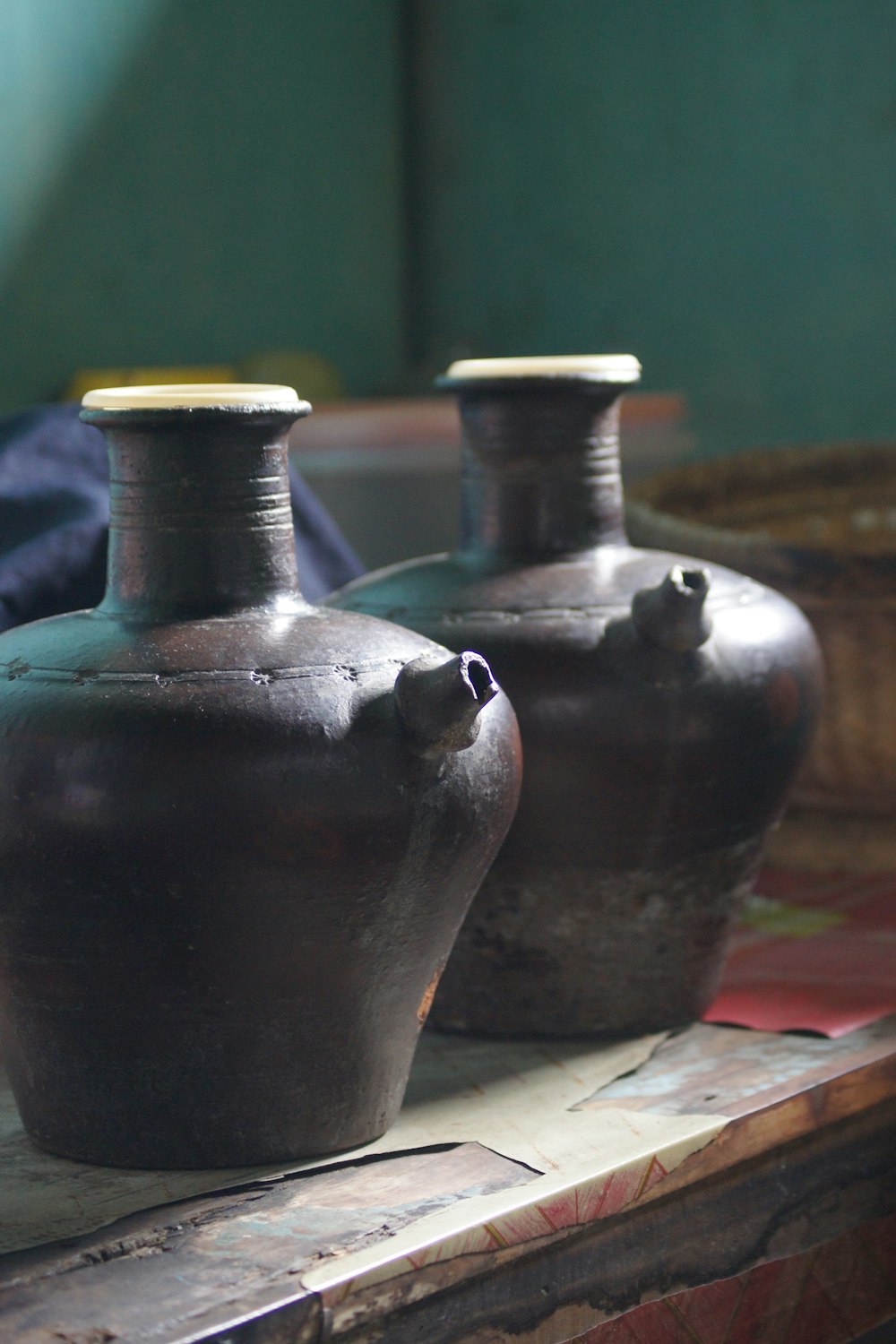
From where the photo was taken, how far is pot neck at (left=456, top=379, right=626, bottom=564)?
4.77ft

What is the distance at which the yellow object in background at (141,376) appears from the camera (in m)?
2.77

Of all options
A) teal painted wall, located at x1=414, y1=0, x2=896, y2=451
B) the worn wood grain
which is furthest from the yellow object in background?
the worn wood grain

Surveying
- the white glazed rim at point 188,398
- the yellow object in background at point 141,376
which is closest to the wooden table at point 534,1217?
the white glazed rim at point 188,398

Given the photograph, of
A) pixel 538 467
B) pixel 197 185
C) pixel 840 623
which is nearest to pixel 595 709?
pixel 538 467

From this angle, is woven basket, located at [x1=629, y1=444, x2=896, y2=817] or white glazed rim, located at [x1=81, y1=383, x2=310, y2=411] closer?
white glazed rim, located at [x1=81, y1=383, x2=310, y2=411]

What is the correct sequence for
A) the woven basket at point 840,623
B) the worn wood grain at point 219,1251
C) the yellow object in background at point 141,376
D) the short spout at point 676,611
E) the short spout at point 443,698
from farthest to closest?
the yellow object in background at point 141,376
the woven basket at point 840,623
the short spout at point 676,611
the short spout at point 443,698
the worn wood grain at point 219,1251

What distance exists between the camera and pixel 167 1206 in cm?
109

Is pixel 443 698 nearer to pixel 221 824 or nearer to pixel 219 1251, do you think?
pixel 221 824

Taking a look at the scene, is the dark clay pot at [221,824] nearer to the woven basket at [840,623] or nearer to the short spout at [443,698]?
the short spout at [443,698]

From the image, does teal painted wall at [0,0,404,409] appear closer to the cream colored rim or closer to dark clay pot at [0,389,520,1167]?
the cream colored rim

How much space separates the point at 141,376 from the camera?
110 inches

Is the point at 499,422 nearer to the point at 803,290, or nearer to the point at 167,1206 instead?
the point at 167,1206

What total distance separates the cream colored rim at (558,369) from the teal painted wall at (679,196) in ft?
4.84

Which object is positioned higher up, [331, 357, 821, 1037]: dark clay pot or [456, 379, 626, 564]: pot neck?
[456, 379, 626, 564]: pot neck
